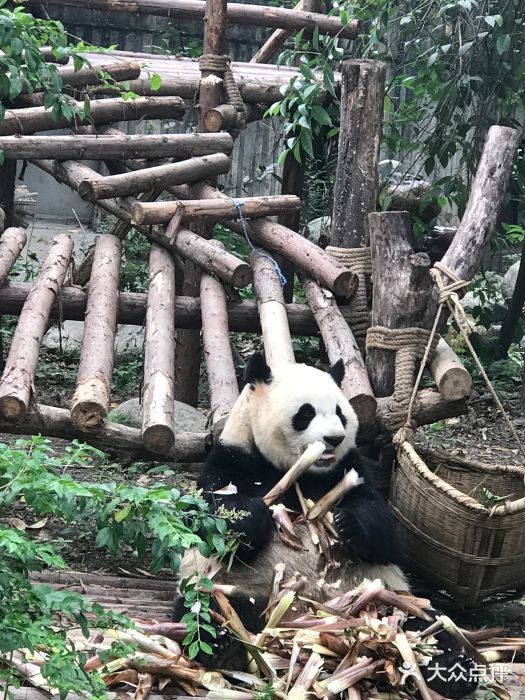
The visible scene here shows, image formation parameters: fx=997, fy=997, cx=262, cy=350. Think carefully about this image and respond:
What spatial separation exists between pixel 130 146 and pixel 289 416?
3.28 m

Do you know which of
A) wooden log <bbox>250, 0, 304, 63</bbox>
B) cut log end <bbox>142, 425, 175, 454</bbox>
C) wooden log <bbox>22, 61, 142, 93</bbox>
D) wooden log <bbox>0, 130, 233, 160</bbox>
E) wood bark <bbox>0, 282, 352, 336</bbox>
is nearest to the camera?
cut log end <bbox>142, 425, 175, 454</bbox>

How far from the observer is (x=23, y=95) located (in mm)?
6863

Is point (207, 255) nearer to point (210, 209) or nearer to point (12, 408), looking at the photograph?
point (210, 209)

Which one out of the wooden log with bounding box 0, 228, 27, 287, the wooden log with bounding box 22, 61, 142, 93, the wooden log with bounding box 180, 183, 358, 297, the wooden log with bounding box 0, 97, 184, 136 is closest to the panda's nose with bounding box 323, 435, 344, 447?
the wooden log with bounding box 180, 183, 358, 297

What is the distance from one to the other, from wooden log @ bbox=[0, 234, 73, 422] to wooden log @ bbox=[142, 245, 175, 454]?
1.67 feet

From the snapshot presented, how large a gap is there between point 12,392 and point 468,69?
3.96 m

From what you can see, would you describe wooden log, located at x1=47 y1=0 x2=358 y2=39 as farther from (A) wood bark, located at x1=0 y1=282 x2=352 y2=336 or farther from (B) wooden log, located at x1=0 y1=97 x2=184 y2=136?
(A) wood bark, located at x1=0 y1=282 x2=352 y2=336

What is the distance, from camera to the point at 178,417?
5902mm

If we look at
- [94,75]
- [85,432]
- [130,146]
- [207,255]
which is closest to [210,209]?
[207,255]

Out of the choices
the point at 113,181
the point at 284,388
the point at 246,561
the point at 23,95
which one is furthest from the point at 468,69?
the point at 246,561

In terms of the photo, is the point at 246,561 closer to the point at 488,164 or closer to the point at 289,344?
the point at 289,344

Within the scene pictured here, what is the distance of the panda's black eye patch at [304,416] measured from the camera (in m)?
3.73

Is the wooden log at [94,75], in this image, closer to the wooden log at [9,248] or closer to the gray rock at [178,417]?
the wooden log at [9,248]

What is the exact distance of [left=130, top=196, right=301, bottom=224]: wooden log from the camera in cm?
567
